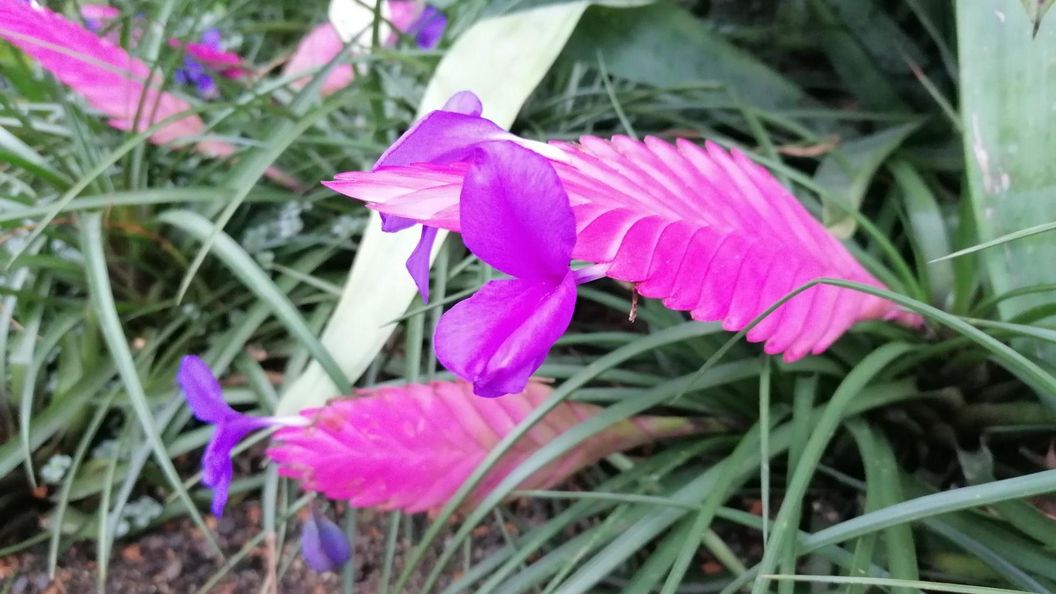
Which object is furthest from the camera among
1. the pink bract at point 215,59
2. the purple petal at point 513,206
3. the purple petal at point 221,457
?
the pink bract at point 215,59

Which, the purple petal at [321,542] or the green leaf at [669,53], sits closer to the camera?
the purple petal at [321,542]

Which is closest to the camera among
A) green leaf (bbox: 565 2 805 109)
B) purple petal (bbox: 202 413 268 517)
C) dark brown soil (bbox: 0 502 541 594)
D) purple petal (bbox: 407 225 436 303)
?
purple petal (bbox: 407 225 436 303)

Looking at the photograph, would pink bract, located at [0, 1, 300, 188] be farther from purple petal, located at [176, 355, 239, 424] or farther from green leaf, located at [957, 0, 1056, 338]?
green leaf, located at [957, 0, 1056, 338]

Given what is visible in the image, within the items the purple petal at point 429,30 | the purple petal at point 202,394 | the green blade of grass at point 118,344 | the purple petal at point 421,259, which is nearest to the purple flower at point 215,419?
the purple petal at point 202,394

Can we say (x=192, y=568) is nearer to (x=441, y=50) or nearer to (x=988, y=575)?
(x=441, y=50)

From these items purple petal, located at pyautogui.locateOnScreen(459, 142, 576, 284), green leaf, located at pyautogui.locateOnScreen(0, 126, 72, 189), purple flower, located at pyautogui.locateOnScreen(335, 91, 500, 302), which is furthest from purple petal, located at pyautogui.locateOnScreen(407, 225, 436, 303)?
green leaf, located at pyautogui.locateOnScreen(0, 126, 72, 189)

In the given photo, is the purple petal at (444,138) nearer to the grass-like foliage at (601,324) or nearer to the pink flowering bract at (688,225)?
the pink flowering bract at (688,225)

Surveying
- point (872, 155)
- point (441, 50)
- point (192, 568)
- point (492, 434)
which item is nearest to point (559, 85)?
point (441, 50)
